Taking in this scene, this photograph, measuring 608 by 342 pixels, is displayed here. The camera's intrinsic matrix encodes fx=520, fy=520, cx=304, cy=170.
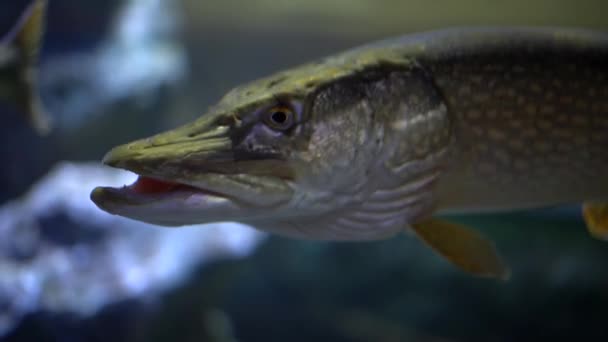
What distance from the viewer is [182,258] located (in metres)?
3.45

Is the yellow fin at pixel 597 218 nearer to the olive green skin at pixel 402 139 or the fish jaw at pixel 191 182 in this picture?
the olive green skin at pixel 402 139

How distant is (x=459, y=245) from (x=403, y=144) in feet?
1.23

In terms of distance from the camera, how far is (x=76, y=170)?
3951 mm

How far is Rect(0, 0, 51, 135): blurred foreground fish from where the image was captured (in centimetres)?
287

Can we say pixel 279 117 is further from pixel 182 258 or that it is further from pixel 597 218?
pixel 182 258

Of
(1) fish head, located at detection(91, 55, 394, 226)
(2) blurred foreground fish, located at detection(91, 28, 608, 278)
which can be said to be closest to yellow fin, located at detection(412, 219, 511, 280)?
(2) blurred foreground fish, located at detection(91, 28, 608, 278)

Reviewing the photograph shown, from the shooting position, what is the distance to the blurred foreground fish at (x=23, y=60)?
9.43ft

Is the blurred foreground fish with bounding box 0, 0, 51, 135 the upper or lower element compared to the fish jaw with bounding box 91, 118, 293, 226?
upper

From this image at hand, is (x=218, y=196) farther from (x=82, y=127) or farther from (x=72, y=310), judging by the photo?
(x=82, y=127)

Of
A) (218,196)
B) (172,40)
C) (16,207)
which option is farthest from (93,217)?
(172,40)

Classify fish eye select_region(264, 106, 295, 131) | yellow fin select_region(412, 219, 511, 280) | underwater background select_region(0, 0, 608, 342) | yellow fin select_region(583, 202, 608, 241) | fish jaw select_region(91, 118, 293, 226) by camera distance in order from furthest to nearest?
underwater background select_region(0, 0, 608, 342) < yellow fin select_region(583, 202, 608, 241) < yellow fin select_region(412, 219, 511, 280) < fish eye select_region(264, 106, 295, 131) < fish jaw select_region(91, 118, 293, 226)

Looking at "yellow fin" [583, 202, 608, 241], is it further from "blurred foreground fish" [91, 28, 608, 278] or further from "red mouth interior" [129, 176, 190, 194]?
"red mouth interior" [129, 176, 190, 194]

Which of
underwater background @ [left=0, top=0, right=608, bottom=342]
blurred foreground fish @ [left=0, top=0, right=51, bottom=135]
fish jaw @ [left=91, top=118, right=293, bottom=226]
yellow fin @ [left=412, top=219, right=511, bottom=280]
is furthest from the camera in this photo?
underwater background @ [left=0, top=0, right=608, bottom=342]

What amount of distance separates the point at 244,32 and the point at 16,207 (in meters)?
4.53
